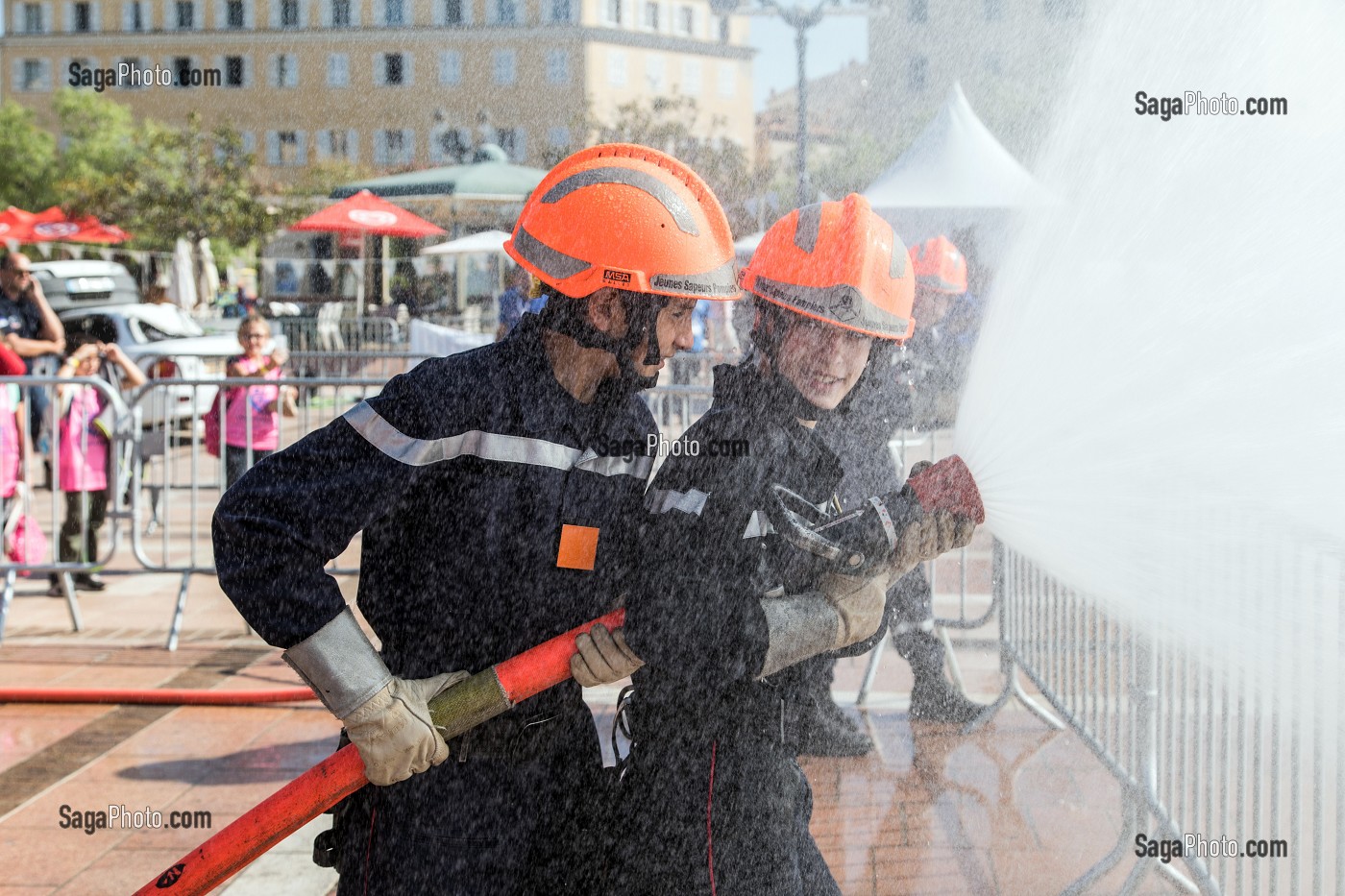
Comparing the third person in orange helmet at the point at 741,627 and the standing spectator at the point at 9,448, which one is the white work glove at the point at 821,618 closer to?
the third person in orange helmet at the point at 741,627

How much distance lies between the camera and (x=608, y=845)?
2.13m

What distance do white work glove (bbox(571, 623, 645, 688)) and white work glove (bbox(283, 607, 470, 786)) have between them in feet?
0.80

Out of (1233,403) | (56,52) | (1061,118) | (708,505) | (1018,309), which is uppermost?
(56,52)

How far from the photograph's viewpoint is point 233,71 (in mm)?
59188

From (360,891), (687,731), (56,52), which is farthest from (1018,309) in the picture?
(56,52)

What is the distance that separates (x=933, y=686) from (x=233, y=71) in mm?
60862

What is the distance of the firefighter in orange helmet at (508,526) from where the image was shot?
1.95 meters

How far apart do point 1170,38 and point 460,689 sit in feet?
7.23

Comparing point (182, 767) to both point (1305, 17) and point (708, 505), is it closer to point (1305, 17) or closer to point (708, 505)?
point (708, 505)

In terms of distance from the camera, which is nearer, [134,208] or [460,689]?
[460,689]

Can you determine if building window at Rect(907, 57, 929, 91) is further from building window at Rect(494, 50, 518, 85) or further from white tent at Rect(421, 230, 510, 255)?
building window at Rect(494, 50, 518, 85)

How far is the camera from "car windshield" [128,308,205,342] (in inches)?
605

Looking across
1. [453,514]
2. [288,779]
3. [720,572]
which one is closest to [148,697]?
[288,779]

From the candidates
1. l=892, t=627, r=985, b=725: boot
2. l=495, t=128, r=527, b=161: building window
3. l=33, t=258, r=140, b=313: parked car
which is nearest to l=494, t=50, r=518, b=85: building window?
l=495, t=128, r=527, b=161: building window
